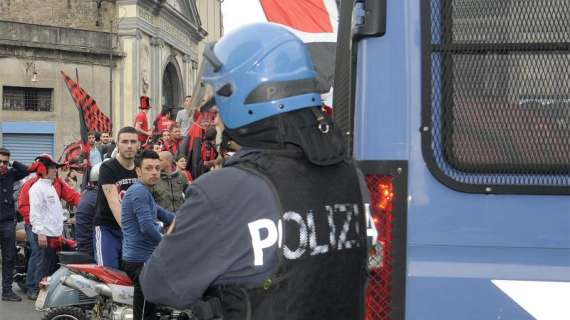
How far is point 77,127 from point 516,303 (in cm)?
3072

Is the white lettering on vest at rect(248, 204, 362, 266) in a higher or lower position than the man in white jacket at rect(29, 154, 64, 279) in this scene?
higher

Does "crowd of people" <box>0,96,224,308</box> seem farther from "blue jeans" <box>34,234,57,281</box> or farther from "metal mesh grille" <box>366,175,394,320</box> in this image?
"metal mesh grille" <box>366,175,394,320</box>

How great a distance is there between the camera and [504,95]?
2871mm

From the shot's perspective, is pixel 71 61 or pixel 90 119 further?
pixel 71 61

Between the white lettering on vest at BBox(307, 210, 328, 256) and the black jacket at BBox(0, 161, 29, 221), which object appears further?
the black jacket at BBox(0, 161, 29, 221)

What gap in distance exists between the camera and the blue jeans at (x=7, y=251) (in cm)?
1018

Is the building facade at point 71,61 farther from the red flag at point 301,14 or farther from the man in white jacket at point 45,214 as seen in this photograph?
the red flag at point 301,14

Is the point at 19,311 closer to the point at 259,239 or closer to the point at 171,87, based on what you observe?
the point at 259,239

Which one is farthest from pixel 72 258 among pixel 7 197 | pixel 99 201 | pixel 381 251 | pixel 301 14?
pixel 381 251

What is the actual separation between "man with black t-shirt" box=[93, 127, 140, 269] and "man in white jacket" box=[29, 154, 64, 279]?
298 cm

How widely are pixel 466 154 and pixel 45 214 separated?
27.0 ft

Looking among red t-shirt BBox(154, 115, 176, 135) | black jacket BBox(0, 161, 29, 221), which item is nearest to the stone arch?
red t-shirt BBox(154, 115, 176, 135)

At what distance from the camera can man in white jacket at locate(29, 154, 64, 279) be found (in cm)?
1012

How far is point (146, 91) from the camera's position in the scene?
3572cm
